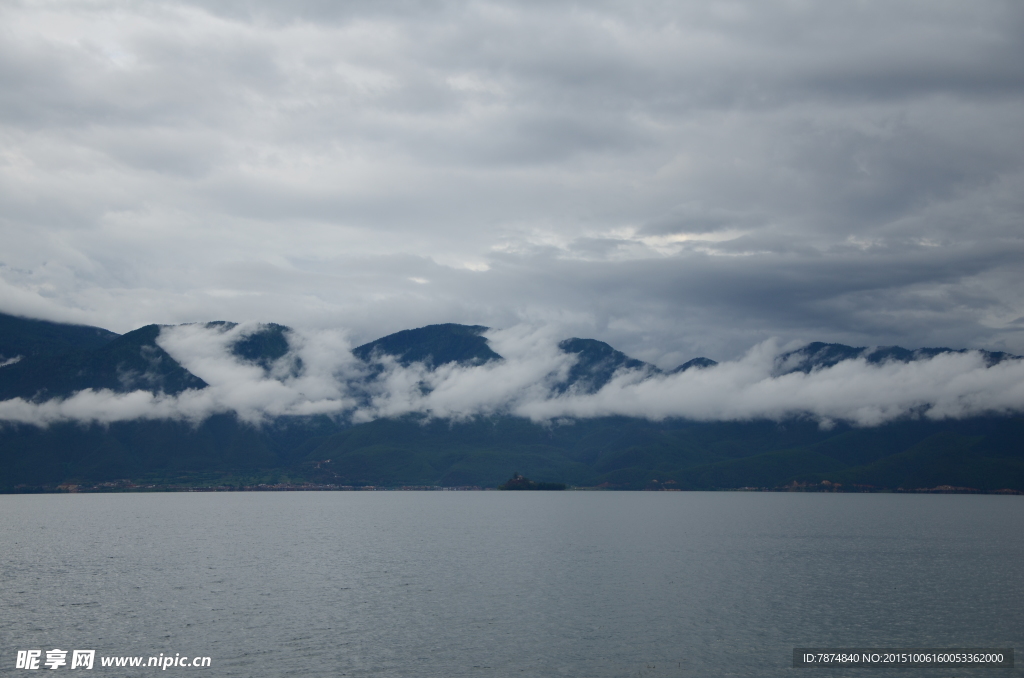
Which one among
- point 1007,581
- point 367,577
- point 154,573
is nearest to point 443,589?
point 367,577

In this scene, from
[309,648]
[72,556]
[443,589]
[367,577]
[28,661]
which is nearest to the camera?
[28,661]

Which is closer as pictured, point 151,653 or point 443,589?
point 151,653

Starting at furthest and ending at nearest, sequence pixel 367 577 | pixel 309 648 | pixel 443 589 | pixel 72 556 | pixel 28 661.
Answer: pixel 72 556, pixel 367 577, pixel 443 589, pixel 309 648, pixel 28 661

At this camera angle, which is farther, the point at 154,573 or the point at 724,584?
the point at 154,573

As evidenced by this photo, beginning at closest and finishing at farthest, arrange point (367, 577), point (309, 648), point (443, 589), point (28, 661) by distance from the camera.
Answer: point (28, 661) < point (309, 648) < point (443, 589) < point (367, 577)

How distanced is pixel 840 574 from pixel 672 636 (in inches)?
2297

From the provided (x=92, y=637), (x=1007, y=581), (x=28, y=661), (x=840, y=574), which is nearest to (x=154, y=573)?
(x=92, y=637)

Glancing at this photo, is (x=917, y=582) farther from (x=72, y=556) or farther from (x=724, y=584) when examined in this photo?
(x=72, y=556)

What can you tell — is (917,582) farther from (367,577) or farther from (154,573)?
(154,573)

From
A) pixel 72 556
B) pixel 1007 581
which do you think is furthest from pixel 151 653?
pixel 1007 581

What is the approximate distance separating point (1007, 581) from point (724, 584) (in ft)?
152

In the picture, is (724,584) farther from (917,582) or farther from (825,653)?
(825,653)

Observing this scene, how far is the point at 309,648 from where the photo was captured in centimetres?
7706

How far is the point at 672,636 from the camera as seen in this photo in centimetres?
8169
